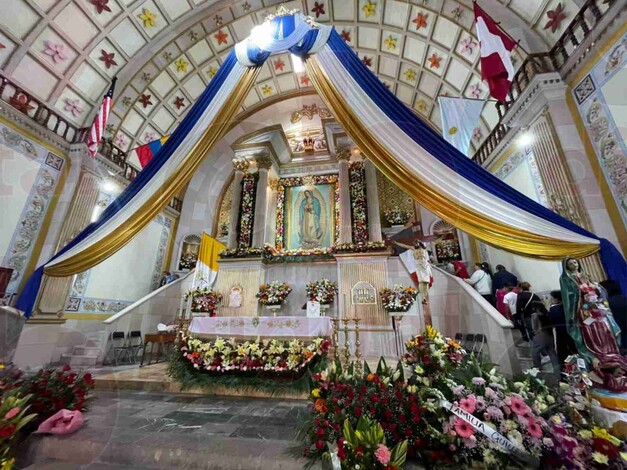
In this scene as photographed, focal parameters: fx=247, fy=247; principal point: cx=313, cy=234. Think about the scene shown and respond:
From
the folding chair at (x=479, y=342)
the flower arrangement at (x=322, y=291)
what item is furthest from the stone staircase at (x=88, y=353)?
the folding chair at (x=479, y=342)

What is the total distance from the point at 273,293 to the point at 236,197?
187 inches

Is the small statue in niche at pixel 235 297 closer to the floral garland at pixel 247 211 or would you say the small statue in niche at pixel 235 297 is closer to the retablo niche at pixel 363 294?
the floral garland at pixel 247 211

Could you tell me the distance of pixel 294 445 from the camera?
6.87 ft

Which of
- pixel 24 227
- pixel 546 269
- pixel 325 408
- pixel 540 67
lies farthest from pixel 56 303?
pixel 540 67

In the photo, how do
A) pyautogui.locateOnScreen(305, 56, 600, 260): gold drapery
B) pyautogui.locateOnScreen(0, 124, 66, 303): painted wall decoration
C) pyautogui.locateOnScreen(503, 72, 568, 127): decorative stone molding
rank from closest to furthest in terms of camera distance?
1. pyautogui.locateOnScreen(305, 56, 600, 260): gold drapery
2. pyautogui.locateOnScreen(503, 72, 568, 127): decorative stone molding
3. pyautogui.locateOnScreen(0, 124, 66, 303): painted wall decoration

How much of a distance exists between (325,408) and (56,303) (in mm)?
8228

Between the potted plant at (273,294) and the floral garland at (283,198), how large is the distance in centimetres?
245

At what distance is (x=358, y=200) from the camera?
968 centimetres

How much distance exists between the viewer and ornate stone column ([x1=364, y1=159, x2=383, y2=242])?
902 centimetres

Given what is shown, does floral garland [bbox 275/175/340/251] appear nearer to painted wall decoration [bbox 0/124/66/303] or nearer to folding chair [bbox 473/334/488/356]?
folding chair [bbox 473/334/488/356]

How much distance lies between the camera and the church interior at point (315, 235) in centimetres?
205

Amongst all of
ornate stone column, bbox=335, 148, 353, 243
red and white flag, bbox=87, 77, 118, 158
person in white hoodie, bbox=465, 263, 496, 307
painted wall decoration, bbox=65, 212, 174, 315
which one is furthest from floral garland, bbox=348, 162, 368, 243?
painted wall decoration, bbox=65, 212, 174, 315

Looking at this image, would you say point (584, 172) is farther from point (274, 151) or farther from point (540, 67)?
point (274, 151)

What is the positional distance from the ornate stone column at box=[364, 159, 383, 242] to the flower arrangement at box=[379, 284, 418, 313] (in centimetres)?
280
